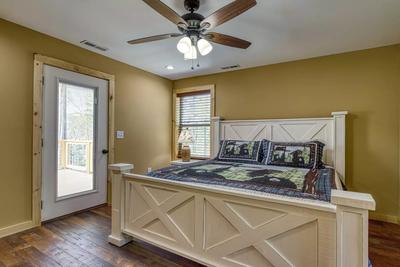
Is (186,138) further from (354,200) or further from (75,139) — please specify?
(354,200)

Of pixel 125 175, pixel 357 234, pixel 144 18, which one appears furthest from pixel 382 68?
pixel 125 175

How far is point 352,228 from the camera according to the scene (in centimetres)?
118

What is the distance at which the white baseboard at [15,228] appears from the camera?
2.42 metres

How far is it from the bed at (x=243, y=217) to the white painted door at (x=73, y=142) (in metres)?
1.12

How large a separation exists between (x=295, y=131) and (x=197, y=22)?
237 centimetres

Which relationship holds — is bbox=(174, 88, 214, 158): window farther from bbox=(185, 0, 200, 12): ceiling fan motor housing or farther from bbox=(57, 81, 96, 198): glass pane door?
bbox=(185, 0, 200, 12): ceiling fan motor housing

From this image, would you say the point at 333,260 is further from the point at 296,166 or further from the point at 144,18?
the point at 144,18

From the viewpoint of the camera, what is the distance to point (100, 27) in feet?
8.52

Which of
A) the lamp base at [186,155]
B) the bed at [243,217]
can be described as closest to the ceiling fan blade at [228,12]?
the bed at [243,217]

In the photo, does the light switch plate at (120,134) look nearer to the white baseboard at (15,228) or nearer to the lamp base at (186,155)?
the lamp base at (186,155)

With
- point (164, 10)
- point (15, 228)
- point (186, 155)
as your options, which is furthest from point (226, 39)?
point (15, 228)

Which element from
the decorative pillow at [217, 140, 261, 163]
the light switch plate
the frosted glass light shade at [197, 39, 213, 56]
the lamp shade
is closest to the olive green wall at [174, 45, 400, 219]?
the decorative pillow at [217, 140, 261, 163]

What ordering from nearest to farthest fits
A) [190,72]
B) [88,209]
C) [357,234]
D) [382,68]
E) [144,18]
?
1. [357,234]
2. [144,18]
3. [382,68]
4. [88,209]
5. [190,72]

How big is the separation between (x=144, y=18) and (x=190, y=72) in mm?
2054
